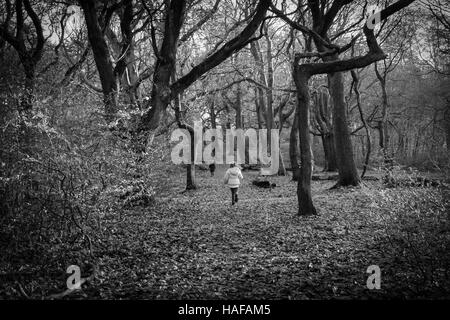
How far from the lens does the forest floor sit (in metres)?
4.37

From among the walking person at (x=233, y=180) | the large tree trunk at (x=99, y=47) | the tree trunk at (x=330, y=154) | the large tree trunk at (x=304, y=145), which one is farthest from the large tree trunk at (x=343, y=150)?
the tree trunk at (x=330, y=154)

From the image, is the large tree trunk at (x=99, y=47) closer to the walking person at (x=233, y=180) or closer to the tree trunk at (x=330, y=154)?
the walking person at (x=233, y=180)

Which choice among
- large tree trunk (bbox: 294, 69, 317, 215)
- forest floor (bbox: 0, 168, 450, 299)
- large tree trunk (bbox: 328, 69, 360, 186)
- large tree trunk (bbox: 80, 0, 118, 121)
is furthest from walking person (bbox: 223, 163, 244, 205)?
large tree trunk (bbox: 328, 69, 360, 186)

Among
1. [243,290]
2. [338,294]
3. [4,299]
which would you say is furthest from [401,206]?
[4,299]

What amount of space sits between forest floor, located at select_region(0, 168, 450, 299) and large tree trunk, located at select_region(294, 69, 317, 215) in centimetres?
48

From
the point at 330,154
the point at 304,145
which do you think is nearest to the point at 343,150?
the point at 304,145

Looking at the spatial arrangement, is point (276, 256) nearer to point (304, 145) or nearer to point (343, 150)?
point (304, 145)

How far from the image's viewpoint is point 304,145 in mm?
9055

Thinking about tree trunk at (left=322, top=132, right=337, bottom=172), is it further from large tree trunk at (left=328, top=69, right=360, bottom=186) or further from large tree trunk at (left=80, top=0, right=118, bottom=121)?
large tree trunk at (left=80, top=0, right=118, bottom=121)

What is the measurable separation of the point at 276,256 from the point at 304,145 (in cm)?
397
